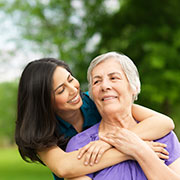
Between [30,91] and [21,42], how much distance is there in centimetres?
1206

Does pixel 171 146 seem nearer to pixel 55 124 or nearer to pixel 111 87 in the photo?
pixel 111 87

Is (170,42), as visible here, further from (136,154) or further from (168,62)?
(136,154)

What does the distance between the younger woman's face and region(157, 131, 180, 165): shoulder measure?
73 cm

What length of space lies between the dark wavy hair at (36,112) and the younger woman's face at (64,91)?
45 mm

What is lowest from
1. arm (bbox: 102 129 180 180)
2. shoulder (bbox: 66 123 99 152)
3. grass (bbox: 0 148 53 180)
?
arm (bbox: 102 129 180 180)

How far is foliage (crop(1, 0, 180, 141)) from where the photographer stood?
8.51 metres

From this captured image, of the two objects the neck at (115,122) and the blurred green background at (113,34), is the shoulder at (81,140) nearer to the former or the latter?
the neck at (115,122)

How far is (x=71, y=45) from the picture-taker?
1110 centimetres

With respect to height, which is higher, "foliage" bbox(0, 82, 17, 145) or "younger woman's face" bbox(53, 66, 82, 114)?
"foliage" bbox(0, 82, 17, 145)

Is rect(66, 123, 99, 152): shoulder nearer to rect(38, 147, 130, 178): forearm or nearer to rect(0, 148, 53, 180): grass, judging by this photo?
rect(38, 147, 130, 178): forearm

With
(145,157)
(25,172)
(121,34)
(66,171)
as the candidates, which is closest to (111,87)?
(145,157)

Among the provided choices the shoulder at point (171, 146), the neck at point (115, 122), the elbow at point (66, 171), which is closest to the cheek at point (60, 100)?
the neck at point (115, 122)

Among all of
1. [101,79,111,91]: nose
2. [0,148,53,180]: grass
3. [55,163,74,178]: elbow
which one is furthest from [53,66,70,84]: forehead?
[0,148,53,180]: grass

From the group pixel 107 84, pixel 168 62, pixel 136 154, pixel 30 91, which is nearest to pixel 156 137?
pixel 136 154
